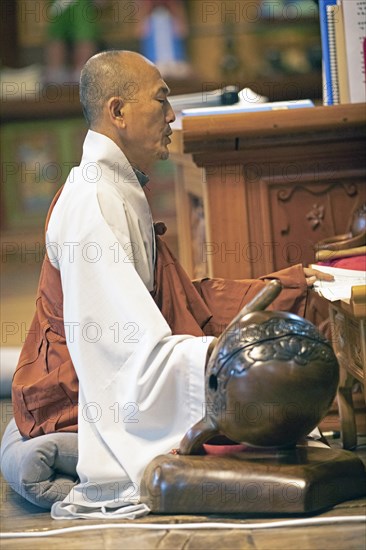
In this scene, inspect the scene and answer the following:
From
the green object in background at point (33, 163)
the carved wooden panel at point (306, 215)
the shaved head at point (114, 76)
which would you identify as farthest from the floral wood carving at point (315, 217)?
the green object in background at point (33, 163)

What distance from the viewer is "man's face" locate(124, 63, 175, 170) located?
116 inches

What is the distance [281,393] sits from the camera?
2361 mm

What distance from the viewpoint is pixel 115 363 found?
2.65 m

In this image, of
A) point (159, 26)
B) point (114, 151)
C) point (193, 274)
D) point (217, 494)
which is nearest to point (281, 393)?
point (217, 494)

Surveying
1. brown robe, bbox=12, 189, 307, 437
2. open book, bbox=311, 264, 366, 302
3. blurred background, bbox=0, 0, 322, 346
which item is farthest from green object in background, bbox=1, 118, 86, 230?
open book, bbox=311, 264, 366, 302

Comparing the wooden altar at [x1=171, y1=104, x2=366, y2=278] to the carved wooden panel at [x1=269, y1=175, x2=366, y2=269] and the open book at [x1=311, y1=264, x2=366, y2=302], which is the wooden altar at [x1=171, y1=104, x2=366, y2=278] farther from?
the open book at [x1=311, y1=264, x2=366, y2=302]

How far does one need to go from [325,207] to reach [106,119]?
3.04 ft

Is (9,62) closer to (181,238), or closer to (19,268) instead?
(19,268)

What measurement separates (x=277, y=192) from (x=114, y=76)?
0.82 m

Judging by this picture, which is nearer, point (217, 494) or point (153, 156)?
point (217, 494)

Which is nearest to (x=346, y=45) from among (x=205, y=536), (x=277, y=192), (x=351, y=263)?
(x=277, y=192)

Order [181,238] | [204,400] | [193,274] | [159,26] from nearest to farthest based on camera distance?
[204,400] → [193,274] → [181,238] → [159,26]

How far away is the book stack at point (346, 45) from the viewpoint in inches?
147

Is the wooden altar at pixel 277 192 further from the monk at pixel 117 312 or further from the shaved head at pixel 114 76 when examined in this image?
the shaved head at pixel 114 76
